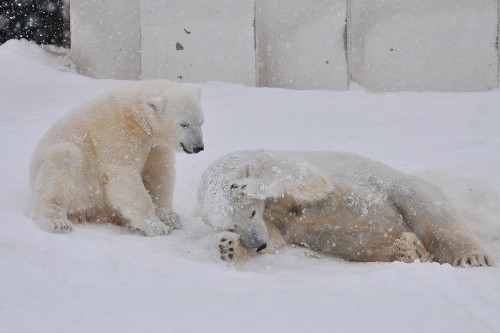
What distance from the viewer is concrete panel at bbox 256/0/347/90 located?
295 inches

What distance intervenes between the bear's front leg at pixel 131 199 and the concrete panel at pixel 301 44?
4.15 metres

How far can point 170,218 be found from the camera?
3863 millimetres

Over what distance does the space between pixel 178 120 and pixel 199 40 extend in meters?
3.83

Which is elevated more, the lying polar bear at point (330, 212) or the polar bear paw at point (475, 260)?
the lying polar bear at point (330, 212)

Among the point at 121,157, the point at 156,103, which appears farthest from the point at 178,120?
the point at 121,157

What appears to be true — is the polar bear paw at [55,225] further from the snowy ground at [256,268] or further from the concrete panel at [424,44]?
the concrete panel at [424,44]

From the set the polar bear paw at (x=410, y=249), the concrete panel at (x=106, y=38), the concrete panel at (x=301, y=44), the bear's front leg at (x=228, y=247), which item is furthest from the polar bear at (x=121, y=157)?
the concrete panel at (x=106, y=38)

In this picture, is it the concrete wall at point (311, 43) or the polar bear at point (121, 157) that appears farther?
the concrete wall at point (311, 43)

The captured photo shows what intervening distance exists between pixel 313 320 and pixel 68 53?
7.18 m

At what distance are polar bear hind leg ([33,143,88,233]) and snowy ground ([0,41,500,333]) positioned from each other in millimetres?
118

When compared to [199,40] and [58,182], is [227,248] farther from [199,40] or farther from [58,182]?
[199,40]

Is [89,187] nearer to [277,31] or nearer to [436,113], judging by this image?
[436,113]

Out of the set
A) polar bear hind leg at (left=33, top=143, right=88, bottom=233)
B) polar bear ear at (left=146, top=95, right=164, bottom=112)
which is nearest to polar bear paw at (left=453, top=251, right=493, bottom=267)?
polar bear ear at (left=146, top=95, right=164, bottom=112)

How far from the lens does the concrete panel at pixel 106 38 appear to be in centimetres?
779
